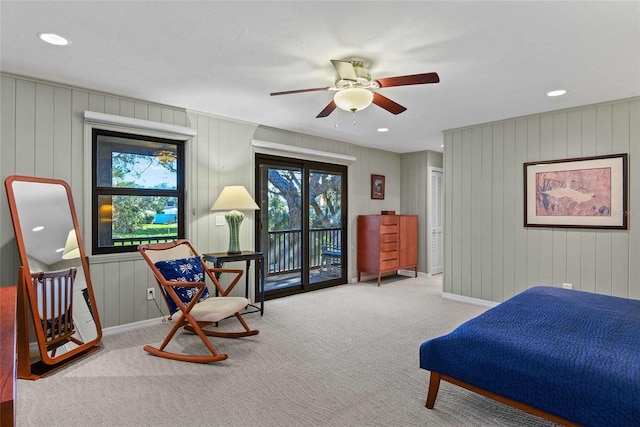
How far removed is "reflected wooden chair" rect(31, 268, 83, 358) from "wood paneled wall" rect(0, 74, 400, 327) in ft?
1.21

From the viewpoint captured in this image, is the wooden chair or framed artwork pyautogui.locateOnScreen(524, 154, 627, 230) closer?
the wooden chair

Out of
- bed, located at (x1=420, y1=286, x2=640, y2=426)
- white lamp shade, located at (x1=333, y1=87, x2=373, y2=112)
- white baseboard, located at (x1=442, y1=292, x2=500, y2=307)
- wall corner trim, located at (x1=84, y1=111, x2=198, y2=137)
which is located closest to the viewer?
bed, located at (x1=420, y1=286, x2=640, y2=426)

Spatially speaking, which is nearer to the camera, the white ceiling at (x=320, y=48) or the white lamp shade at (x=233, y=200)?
the white ceiling at (x=320, y=48)

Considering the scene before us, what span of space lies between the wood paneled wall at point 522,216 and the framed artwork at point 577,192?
2.9 inches

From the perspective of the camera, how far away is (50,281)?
9.18 ft

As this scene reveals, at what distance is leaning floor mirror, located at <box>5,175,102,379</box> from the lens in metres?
2.62

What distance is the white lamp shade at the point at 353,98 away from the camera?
8.41 ft

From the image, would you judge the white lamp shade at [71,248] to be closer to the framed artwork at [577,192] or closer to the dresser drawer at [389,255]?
the dresser drawer at [389,255]

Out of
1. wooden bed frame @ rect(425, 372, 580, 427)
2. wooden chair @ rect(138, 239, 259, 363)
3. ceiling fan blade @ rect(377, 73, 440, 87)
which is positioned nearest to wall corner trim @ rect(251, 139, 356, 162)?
wooden chair @ rect(138, 239, 259, 363)

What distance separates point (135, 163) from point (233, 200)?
1072mm

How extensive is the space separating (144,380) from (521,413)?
2.50m

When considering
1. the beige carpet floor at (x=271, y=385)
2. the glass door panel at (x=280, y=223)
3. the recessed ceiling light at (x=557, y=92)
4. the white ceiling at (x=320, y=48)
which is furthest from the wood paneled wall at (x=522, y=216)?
the glass door panel at (x=280, y=223)

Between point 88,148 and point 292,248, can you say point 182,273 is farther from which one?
point 292,248

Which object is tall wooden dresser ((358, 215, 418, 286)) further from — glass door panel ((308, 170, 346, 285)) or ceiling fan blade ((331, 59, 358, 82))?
ceiling fan blade ((331, 59, 358, 82))
